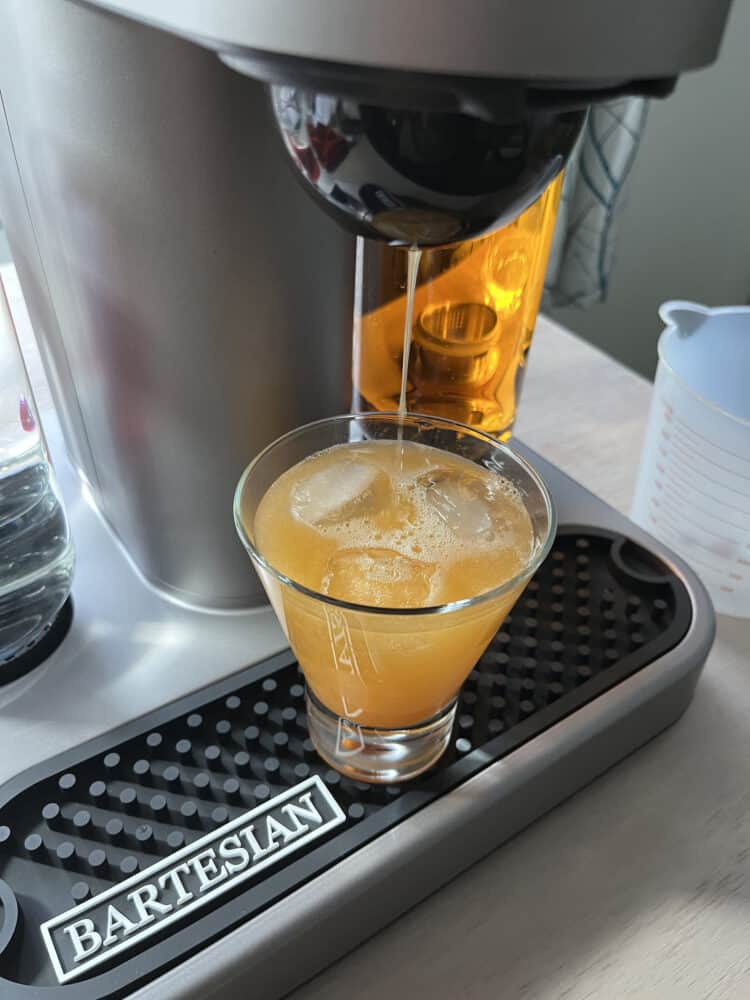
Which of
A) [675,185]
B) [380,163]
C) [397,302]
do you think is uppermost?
[380,163]

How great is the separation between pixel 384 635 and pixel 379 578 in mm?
31

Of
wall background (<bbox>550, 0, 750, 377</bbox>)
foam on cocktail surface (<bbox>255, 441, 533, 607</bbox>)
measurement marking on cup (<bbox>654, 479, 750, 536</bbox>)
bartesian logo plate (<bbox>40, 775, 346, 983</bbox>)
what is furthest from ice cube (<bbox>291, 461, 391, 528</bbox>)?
wall background (<bbox>550, 0, 750, 377</bbox>)

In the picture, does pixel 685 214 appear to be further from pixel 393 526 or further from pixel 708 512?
pixel 393 526

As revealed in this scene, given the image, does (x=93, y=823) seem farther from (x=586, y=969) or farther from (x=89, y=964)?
(x=586, y=969)

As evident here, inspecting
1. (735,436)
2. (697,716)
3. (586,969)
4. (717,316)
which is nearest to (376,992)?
(586,969)

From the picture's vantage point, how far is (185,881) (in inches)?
13.3

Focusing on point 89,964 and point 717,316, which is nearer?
point 89,964

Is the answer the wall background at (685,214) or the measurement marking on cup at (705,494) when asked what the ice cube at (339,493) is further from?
the wall background at (685,214)

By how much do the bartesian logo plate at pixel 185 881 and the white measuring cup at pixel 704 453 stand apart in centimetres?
28

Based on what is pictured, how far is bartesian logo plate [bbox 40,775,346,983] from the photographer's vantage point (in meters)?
0.32

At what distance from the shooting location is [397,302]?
488mm

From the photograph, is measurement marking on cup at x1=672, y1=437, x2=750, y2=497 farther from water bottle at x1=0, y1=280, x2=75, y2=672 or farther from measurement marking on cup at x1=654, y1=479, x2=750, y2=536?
water bottle at x1=0, y1=280, x2=75, y2=672

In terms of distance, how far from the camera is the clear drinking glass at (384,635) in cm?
32

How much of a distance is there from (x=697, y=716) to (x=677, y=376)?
0.19 metres
